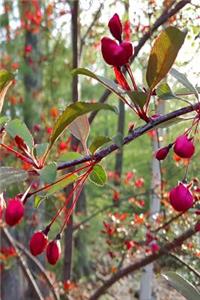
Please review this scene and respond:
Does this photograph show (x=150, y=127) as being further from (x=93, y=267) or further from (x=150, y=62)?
(x=93, y=267)

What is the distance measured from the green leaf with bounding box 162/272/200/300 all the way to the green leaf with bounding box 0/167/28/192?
0.28 metres

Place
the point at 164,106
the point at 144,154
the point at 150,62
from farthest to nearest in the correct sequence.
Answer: the point at 144,154
the point at 164,106
the point at 150,62

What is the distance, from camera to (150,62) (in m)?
0.71

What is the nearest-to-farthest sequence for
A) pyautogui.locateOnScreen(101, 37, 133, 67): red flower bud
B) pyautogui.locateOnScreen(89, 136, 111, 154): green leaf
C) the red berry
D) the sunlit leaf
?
pyautogui.locateOnScreen(101, 37, 133, 67): red flower bud
pyautogui.locateOnScreen(89, 136, 111, 154): green leaf
the sunlit leaf
the red berry

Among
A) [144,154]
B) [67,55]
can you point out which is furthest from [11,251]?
[144,154]

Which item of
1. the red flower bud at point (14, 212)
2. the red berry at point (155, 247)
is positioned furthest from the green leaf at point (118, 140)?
the red berry at point (155, 247)

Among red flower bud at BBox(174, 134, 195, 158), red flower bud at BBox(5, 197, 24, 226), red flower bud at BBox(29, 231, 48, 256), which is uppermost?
red flower bud at BBox(174, 134, 195, 158)

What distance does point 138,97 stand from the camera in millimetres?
689

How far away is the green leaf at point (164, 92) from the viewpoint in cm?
74

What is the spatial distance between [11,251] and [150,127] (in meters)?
3.05

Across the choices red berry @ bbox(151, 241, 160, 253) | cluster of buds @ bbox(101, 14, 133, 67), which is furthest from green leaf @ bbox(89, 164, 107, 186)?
red berry @ bbox(151, 241, 160, 253)

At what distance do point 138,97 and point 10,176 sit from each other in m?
0.21

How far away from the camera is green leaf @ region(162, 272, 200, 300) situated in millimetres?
837

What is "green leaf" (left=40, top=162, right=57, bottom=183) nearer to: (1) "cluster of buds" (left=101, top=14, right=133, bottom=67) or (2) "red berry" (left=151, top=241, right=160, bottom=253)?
(1) "cluster of buds" (left=101, top=14, right=133, bottom=67)
